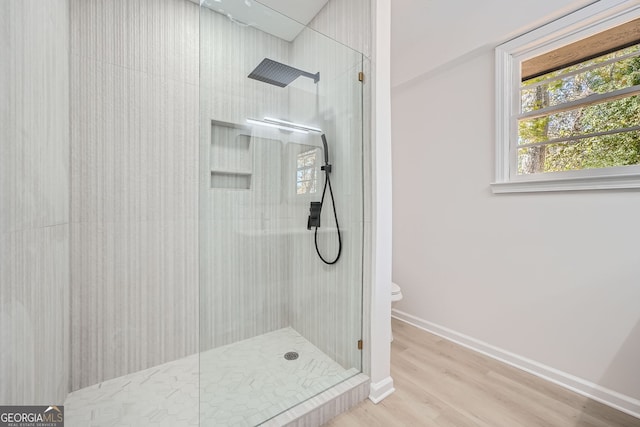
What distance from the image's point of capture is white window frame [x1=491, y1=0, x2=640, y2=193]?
1496mm

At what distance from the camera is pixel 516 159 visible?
1.95m

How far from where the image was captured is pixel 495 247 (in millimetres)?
2004

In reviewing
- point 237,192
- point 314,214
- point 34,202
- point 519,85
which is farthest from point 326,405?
point 519,85

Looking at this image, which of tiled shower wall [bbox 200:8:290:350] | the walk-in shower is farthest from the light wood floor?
tiled shower wall [bbox 200:8:290:350]

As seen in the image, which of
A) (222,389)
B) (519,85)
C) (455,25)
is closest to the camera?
(222,389)

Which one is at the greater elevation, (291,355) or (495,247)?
(495,247)

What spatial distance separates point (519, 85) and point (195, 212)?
2.59m

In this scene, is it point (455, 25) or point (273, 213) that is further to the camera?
point (455, 25)

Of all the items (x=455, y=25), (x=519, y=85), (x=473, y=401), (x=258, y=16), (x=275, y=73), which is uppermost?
(x=455, y=25)

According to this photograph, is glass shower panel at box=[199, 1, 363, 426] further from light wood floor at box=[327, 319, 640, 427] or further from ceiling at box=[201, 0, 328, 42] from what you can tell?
light wood floor at box=[327, 319, 640, 427]

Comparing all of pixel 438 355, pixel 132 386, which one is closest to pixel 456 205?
pixel 438 355

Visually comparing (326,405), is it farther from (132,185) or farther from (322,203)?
(132,185)

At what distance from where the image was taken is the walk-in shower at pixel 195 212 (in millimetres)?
1344

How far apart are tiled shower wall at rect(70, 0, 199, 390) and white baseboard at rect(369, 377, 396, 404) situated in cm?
132
